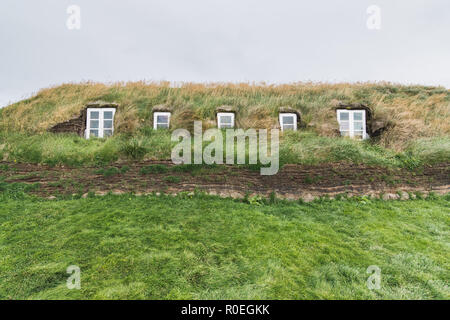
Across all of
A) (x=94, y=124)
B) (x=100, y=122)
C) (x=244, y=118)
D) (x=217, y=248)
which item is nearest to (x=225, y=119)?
(x=244, y=118)

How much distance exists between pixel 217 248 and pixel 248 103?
35.0ft

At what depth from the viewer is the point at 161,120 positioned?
13.3m

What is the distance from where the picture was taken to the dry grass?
1279 cm

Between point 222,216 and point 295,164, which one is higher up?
point 295,164

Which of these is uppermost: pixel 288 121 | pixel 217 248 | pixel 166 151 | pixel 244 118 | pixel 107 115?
pixel 107 115

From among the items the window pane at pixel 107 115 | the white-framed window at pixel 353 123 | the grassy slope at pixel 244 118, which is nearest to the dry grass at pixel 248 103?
the grassy slope at pixel 244 118

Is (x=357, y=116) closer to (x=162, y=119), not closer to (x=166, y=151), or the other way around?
(x=166, y=151)

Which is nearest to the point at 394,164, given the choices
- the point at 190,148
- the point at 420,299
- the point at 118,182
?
the point at 420,299

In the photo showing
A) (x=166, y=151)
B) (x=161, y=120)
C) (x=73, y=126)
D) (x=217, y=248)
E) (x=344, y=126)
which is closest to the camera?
(x=217, y=248)

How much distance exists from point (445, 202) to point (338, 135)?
17.2 feet

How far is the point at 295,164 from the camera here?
9680 mm

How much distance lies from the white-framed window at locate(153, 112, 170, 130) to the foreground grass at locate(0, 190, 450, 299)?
5.99 meters

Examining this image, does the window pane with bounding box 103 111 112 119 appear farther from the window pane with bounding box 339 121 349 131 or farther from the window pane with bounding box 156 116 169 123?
the window pane with bounding box 339 121 349 131

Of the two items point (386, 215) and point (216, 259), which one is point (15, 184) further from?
point (386, 215)
